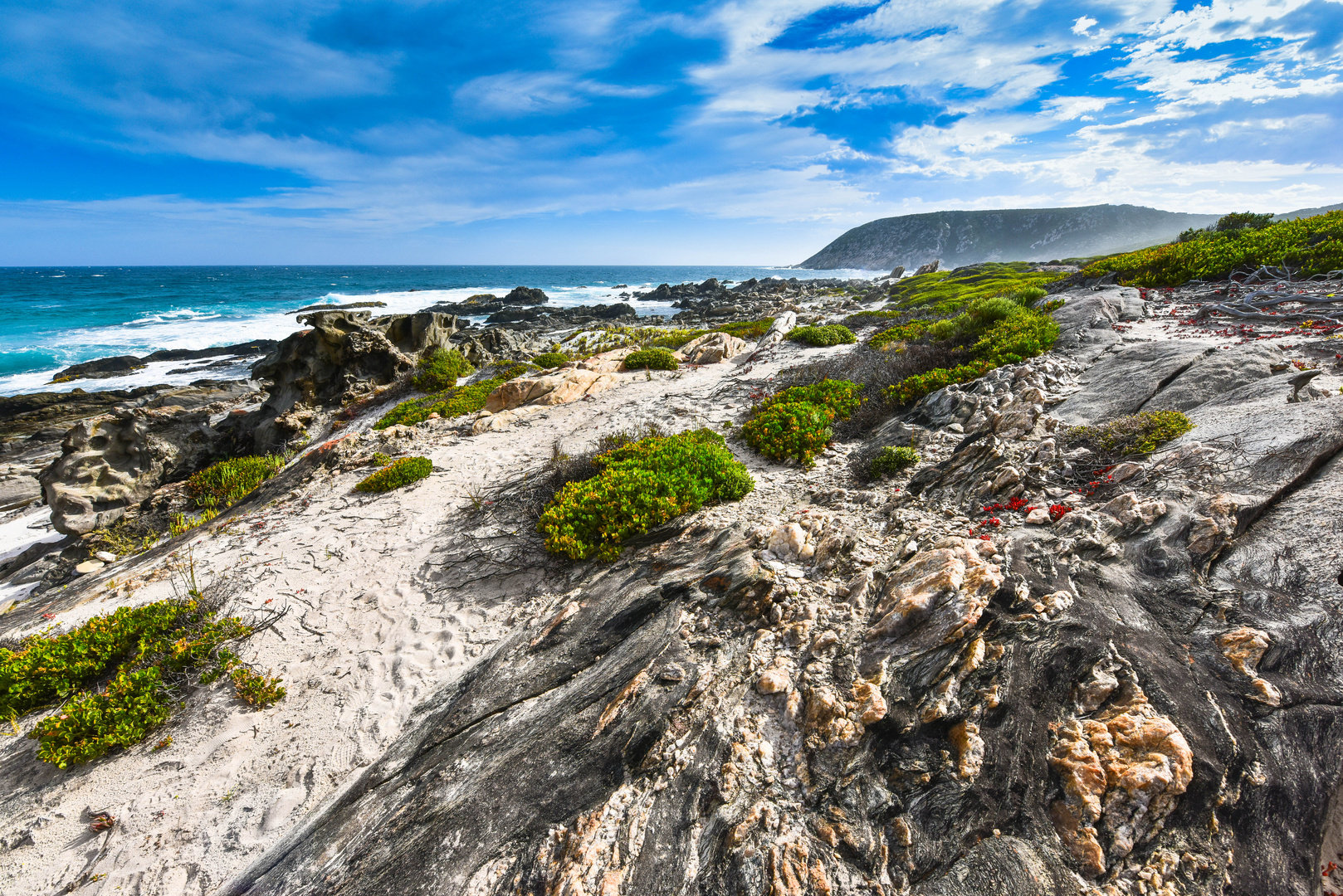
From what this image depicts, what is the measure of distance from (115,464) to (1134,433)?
24.2 meters

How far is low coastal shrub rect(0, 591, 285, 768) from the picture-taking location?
17.9 ft

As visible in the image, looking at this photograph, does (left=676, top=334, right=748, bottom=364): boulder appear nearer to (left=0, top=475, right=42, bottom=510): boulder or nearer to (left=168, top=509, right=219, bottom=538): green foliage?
(left=168, top=509, right=219, bottom=538): green foliage

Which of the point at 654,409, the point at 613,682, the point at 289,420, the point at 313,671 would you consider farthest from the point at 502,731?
the point at 289,420

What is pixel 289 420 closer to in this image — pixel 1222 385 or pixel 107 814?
pixel 107 814

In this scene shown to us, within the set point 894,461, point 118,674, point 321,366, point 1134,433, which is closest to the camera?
point 118,674

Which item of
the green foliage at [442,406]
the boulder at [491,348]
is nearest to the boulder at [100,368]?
the boulder at [491,348]

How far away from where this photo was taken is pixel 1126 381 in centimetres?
855

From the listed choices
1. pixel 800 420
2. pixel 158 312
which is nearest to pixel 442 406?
pixel 800 420

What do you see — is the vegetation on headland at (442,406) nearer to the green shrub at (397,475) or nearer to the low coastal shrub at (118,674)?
the green shrub at (397,475)

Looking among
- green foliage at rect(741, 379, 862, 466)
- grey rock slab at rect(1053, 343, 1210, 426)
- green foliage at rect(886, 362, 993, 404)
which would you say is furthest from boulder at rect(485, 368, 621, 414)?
grey rock slab at rect(1053, 343, 1210, 426)

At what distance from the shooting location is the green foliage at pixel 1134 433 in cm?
633

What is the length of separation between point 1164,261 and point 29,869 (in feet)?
94.8

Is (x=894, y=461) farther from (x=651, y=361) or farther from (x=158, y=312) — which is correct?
(x=158, y=312)

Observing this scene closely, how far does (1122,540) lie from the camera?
4.96m
